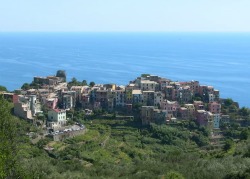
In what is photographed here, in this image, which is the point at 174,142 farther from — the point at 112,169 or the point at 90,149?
the point at 112,169

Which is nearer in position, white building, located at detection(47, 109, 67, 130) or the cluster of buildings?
white building, located at detection(47, 109, 67, 130)

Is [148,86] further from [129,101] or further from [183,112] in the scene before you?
[183,112]

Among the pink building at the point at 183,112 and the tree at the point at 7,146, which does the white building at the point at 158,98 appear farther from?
the tree at the point at 7,146

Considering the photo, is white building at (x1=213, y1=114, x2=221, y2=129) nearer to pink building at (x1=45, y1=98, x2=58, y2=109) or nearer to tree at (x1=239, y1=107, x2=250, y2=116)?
tree at (x1=239, y1=107, x2=250, y2=116)

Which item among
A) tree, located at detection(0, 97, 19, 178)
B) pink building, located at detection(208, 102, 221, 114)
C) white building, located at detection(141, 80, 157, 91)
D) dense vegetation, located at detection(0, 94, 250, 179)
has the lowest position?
dense vegetation, located at detection(0, 94, 250, 179)

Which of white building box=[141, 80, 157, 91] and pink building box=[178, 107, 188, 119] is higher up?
white building box=[141, 80, 157, 91]

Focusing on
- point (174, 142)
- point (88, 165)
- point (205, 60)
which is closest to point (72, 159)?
point (88, 165)

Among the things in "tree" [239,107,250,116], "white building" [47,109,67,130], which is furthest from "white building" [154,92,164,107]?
"white building" [47,109,67,130]
